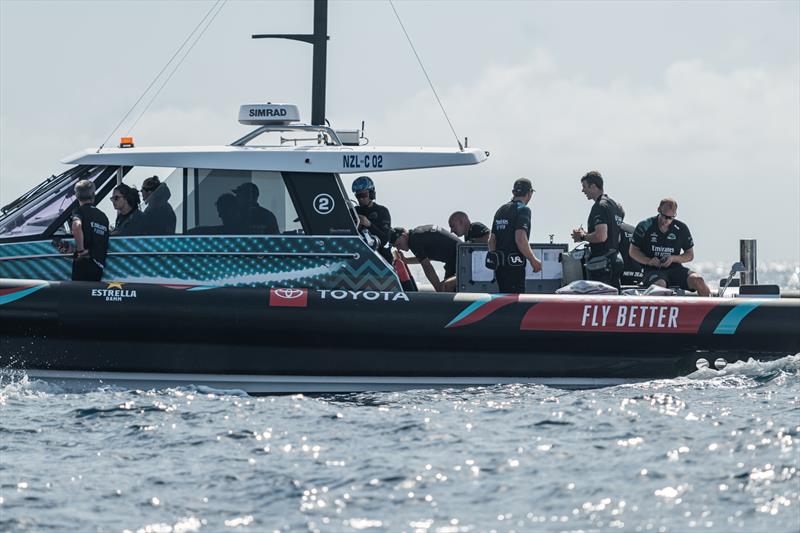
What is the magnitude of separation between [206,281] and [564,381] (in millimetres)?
2823

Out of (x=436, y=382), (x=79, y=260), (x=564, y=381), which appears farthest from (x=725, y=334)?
(x=79, y=260)

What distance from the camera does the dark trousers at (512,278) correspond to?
9.55m

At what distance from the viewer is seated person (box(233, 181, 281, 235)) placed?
9.08 metres

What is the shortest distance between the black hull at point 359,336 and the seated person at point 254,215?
500 mm

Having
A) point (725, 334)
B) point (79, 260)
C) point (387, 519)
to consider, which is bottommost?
point (387, 519)

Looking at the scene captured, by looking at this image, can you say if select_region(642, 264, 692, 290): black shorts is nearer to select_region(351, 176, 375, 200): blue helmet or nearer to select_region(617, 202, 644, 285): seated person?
select_region(617, 202, 644, 285): seated person

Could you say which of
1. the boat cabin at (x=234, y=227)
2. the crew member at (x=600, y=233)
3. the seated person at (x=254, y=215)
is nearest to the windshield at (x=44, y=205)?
the boat cabin at (x=234, y=227)

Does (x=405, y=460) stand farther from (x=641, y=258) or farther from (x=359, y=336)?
(x=641, y=258)

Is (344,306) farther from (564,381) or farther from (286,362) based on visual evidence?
(564,381)

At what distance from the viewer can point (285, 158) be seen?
922 centimetres

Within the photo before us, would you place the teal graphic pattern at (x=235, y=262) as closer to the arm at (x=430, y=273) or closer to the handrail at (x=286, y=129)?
the handrail at (x=286, y=129)

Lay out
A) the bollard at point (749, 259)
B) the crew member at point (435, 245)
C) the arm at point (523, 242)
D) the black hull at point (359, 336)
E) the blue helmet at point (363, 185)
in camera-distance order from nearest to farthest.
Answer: the black hull at point (359, 336) < the arm at point (523, 242) < the blue helmet at point (363, 185) < the crew member at point (435, 245) < the bollard at point (749, 259)

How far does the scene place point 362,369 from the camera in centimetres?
888

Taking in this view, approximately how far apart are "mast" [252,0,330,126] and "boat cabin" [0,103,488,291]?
0.90 m
